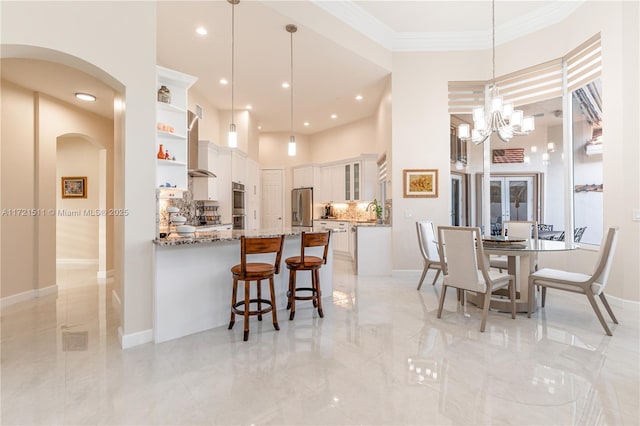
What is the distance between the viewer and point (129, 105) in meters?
2.70

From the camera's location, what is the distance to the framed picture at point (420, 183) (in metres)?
5.41

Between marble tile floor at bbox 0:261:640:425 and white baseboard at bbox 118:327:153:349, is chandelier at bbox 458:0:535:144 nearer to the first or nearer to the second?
marble tile floor at bbox 0:261:640:425

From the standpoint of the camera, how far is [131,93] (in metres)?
2.71

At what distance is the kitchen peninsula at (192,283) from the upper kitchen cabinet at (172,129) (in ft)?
3.83

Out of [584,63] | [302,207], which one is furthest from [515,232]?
[302,207]

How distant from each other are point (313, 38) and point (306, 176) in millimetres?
4769

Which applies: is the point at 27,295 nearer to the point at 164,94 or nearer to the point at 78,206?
the point at 78,206

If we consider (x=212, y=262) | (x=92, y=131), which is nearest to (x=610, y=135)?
(x=212, y=262)

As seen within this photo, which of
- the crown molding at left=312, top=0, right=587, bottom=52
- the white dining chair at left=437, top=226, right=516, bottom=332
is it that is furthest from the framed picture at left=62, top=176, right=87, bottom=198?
the white dining chair at left=437, top=226, right=516, bottom=332

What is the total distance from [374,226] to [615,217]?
127 inches

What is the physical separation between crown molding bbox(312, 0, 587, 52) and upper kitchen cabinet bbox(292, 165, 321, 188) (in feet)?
13.3

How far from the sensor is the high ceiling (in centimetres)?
390

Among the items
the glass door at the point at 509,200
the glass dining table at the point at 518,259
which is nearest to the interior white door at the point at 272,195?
the glass door at the point at 509,200

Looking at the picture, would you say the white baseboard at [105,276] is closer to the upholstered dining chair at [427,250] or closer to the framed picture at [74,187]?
the framed picture at [74,187]
